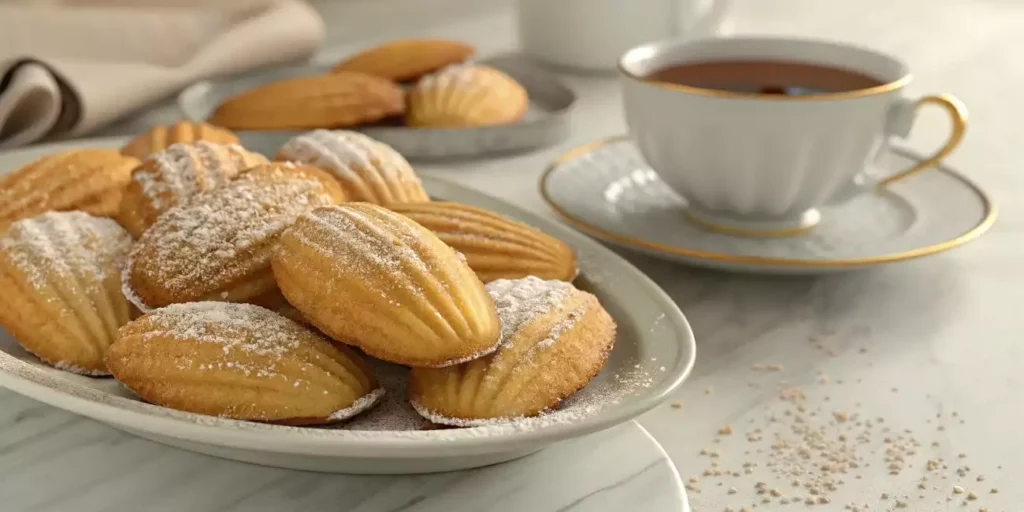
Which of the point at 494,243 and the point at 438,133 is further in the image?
the point at 438,133

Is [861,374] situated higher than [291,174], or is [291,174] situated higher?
[291,174]

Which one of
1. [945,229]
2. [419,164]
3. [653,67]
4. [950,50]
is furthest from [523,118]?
[950,50]

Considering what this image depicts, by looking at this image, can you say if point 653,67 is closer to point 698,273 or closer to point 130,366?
point 698,273

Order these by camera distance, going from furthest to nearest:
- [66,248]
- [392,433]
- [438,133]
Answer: [438,133] → [66,248] → [392,433]

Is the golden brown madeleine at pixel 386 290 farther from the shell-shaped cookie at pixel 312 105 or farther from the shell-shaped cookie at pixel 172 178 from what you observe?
the shell-shaped cookie at pixel 312 105

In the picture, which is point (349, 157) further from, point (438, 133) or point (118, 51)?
point (118, 51)

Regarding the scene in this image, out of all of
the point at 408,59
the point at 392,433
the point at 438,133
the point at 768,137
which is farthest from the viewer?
the point at 408,59

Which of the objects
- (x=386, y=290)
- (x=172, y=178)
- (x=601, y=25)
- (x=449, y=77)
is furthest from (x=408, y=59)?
(x=386, y=290)
